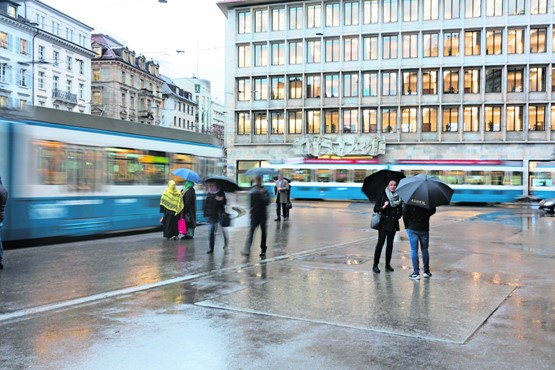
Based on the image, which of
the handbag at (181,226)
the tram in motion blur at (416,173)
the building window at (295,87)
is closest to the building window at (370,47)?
the building window at (295,87)

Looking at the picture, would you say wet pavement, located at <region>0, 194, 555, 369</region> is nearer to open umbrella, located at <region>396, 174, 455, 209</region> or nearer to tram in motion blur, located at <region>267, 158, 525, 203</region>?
open umbrella, located at <region>396, 174, 455, 209</region>

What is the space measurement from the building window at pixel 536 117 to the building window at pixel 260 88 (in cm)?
2439

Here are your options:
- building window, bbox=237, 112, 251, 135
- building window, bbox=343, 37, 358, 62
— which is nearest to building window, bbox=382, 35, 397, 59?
building window, bbox=343, 37, 358, 62

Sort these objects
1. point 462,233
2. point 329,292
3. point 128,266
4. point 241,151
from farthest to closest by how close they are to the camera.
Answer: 1. point 241,151
2. point 462,233
3. point 128,266
4. point 329,292

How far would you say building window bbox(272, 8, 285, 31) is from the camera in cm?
5278

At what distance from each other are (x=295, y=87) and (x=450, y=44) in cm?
1492

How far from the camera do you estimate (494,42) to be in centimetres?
4725

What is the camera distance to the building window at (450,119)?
48.0 meters

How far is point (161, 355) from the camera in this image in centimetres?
501

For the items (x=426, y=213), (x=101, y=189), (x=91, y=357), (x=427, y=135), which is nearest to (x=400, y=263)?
(x=426, y=213)

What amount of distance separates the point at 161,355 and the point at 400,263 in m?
6.68

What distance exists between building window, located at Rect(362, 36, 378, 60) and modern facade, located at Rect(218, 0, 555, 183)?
0.31ft

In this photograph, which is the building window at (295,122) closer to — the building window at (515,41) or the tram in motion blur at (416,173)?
the tram in motion blur at (416,173)

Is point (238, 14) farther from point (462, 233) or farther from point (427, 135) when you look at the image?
point (462, 233)
